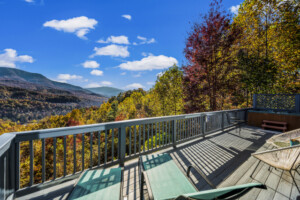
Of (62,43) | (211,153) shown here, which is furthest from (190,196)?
(62,43)

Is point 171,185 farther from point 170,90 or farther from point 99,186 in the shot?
point 170,90

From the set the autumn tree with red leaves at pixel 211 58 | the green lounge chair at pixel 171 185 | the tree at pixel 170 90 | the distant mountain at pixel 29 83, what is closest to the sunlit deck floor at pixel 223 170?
the green lounge chair at pixel 171 185

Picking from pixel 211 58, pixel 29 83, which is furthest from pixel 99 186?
pixel 29 83

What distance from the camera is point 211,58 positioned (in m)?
8.69

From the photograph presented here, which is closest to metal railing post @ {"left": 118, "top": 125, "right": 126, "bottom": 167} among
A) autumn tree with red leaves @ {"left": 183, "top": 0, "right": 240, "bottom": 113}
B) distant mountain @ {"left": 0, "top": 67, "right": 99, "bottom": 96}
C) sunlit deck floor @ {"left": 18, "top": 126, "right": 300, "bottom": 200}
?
sunlit deck floor @ {"left": 18, "top": 126, "right": 300, "bottom": 200}

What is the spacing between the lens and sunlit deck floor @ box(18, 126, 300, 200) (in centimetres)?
195

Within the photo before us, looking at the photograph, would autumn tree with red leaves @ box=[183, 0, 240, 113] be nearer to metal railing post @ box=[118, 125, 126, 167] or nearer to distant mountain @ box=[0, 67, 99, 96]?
metal railing post @ box=[118, 125, 126, 167]

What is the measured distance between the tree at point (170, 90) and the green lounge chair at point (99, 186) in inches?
504

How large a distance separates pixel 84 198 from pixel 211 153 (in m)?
3.06

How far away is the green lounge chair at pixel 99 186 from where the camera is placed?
→ 1390 millimetres

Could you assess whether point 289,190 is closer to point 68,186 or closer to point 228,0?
point 68,186

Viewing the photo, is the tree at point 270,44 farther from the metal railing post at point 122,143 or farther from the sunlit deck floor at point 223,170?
the metal railing post at point 122,143

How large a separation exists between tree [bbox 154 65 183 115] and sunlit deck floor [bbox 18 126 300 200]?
10.2 metres

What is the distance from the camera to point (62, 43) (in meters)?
36.9
